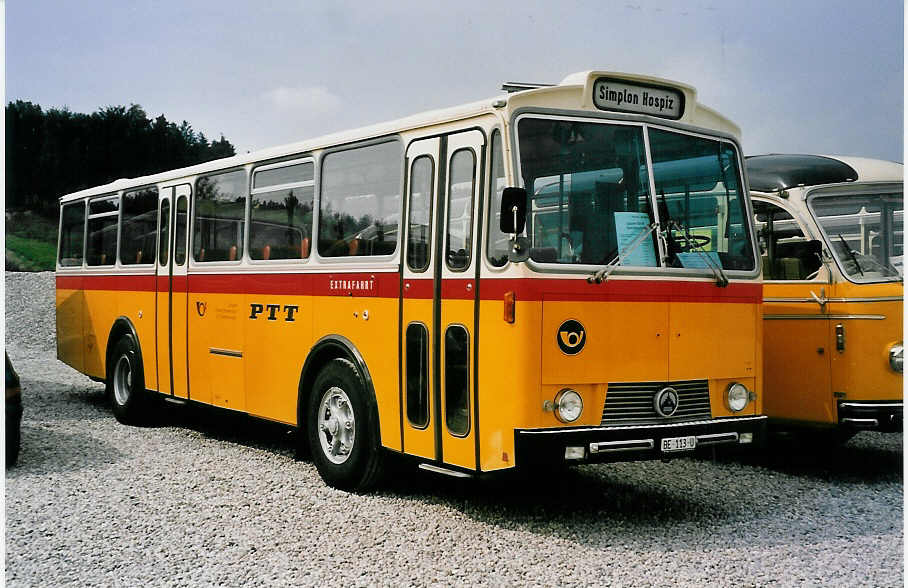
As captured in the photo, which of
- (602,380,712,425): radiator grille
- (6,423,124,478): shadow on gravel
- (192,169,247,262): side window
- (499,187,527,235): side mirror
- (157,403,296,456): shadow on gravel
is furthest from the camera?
(157,403,296,456): shadow on gravel

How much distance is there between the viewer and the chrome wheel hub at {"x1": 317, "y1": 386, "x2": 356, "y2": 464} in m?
7.90

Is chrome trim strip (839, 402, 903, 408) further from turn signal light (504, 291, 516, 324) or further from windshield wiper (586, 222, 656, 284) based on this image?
turn signal light (504, 291, 516, 324)

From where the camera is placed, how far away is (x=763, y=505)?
7.68 metres

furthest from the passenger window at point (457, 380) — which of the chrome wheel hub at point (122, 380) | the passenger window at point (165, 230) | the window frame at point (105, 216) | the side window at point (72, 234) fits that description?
the side window at point (72, 234)

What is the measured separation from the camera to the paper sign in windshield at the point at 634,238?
6671 millimetres

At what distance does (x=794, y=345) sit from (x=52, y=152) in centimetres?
4091

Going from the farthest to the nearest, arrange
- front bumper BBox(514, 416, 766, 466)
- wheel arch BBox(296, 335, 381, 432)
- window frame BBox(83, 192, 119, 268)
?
window frame BBox(83, 192, 119, 268) → wheel arch BBox(296, 335, 381, 432) → front bumper BBox(514, 416, 766, 466)

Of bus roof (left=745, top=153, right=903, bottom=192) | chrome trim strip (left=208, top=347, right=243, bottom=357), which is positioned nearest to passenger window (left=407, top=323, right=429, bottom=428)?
chrome trim strip (left=208, top=347, right=243, bottom=357)

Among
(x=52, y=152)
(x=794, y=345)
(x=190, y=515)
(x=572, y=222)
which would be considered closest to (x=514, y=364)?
(x=572, y=222)

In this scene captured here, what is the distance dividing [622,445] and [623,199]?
1.65 meters

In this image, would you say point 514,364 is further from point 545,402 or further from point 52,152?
point 52,152

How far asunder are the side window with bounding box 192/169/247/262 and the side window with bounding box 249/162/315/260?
A: 0.87ft

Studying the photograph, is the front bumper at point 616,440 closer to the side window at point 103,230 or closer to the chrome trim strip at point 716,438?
the chrome trim strip at point 716,438

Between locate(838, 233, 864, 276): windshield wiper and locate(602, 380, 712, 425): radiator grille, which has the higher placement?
locate(838, 233, 864, 276): windshield wiper
